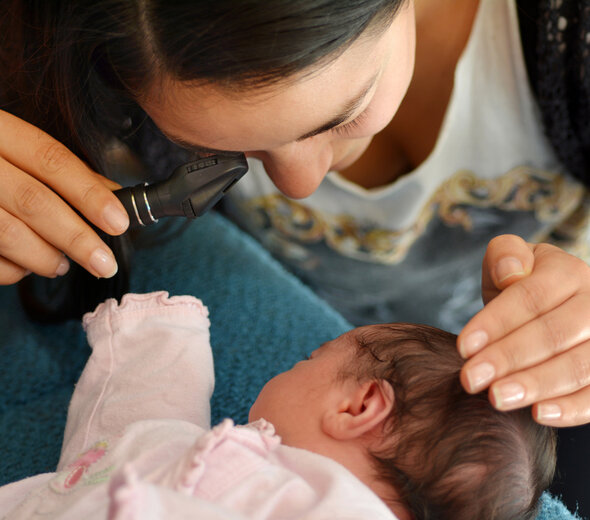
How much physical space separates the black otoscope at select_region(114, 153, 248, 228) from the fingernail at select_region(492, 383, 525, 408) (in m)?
0.41

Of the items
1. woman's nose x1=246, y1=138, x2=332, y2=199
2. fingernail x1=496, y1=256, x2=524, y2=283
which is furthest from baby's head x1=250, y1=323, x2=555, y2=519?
woman's nose x1=246, y1=138, x2=332, y2=199

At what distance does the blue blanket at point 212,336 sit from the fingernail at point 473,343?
0.33 m

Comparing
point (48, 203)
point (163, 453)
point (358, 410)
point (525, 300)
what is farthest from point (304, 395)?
point (48, 203)

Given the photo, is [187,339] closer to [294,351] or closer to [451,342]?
[294,351]

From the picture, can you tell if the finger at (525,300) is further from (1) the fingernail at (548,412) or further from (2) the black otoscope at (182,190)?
(2) the black otoscope at (182,190)

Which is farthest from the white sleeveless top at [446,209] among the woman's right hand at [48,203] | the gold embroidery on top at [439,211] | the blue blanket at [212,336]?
the woman's right hand at [48,203]

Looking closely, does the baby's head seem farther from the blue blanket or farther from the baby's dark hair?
the blue blanket

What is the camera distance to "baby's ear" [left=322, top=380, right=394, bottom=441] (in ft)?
2.22

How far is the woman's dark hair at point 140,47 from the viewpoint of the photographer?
575mm

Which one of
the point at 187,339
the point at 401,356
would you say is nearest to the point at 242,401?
the point at 187,339

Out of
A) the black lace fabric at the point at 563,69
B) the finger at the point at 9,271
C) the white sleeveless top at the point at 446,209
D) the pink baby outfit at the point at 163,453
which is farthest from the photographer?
the white sleeveless top at the point at 446,209

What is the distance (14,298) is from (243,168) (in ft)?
1.70

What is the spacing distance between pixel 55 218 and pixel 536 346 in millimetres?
581

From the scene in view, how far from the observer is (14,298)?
1.04 metres
